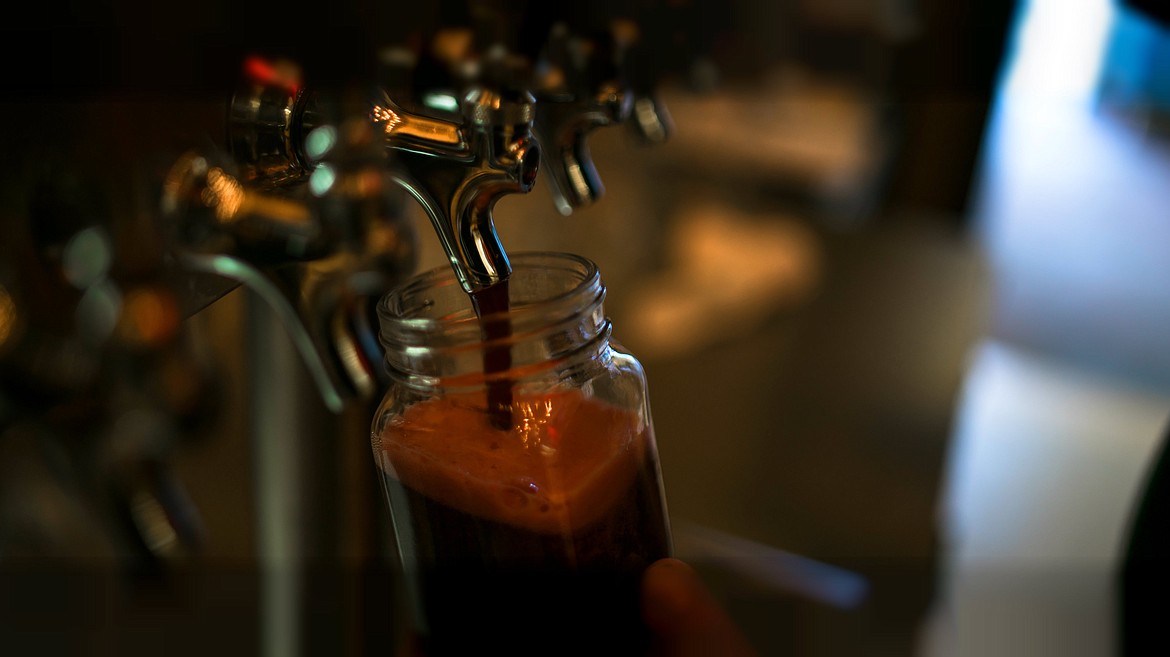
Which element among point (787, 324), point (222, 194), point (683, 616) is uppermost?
point (222, 194)

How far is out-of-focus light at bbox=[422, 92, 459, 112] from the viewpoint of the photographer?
0.34 metres

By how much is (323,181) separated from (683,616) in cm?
22

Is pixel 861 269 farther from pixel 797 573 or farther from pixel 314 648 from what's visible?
pixel 314 648

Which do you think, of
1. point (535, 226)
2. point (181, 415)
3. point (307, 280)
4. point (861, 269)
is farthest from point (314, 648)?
point (861, 269)

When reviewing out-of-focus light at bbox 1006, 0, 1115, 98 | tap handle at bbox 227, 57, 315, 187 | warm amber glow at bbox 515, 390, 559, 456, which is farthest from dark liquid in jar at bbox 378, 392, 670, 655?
out-of-focus light at bbox 1006, 0, 1115, 98

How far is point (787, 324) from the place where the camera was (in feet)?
4.14

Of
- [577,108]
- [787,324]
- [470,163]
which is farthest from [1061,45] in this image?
[470,163]

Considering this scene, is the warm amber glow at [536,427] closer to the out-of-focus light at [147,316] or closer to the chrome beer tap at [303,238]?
the chrome beer tap at [303,238]

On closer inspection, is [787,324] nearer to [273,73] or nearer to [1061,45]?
[1061,45]

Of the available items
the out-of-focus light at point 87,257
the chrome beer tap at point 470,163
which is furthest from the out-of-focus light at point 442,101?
the out-of-focus light at point 87,257

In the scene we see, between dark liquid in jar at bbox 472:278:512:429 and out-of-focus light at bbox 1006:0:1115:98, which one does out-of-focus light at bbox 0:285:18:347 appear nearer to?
dark liquid in jar at bbox 472:278:512:429

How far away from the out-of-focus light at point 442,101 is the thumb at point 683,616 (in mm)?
179

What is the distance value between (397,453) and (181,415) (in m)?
0.29

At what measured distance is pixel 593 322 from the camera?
0.39m
